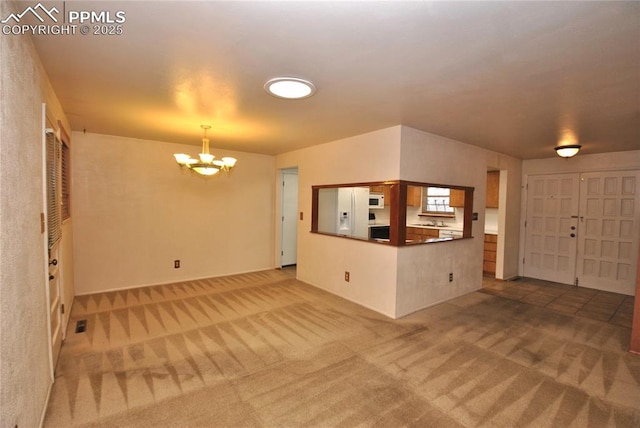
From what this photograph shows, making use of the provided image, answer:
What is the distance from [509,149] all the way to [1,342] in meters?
5.90

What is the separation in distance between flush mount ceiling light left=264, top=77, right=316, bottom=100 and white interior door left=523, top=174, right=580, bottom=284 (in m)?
5.35

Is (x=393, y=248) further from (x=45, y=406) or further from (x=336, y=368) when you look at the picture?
(x=45, y=406)

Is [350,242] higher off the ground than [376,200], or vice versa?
[376,200]

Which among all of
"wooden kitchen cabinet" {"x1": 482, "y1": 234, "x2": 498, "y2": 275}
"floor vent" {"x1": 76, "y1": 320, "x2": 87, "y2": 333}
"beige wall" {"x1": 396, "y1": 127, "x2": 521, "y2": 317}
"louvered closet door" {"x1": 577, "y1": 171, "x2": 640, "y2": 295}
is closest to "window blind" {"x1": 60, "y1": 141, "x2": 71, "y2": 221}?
"floor vent" {"x1": 76, "y1": 320, "x2": 87, "y2": 333}

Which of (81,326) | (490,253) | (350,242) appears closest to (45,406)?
(81,326)

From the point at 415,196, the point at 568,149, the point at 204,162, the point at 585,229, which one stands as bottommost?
the point at 585,229

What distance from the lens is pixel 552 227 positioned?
218 inches

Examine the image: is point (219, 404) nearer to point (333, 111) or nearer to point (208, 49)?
point (208, 49)

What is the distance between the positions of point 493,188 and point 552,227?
122cm

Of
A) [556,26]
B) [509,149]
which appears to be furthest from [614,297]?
[556,26]

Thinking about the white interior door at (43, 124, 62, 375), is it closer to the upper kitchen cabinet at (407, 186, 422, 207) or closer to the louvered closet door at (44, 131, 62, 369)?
the louvered closet door at (44, 131, 62, 369)

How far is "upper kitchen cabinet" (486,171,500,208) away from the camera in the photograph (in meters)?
5.85

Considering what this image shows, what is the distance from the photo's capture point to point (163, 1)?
1.39 m

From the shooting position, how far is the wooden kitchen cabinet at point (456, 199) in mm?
5968
